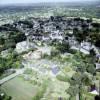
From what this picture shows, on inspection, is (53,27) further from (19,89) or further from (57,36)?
(19,89)

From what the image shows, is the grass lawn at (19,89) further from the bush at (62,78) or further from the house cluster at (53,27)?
the house cluster at (53,27)

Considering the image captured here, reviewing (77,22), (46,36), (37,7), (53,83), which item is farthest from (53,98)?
(37,7)

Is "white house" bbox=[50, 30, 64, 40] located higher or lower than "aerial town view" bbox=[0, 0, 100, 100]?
higher

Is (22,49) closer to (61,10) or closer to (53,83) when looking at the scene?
(53,83)

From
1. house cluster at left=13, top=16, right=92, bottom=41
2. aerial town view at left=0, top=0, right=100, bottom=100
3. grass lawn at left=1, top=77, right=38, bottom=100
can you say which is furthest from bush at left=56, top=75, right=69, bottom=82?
house cluster at left=13, top=16, right=92, bottom=41

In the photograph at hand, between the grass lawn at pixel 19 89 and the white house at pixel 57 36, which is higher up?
the white house at pixel 57 36

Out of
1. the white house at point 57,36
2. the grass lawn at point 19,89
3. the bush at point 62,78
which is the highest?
the white house at point 57,36

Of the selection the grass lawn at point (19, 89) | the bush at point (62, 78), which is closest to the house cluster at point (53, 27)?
the bush at point (62, 78)

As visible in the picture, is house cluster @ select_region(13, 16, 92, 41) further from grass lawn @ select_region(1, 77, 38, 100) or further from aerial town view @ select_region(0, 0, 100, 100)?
grass lawn @ select_region(1, 77, 38, 100)
